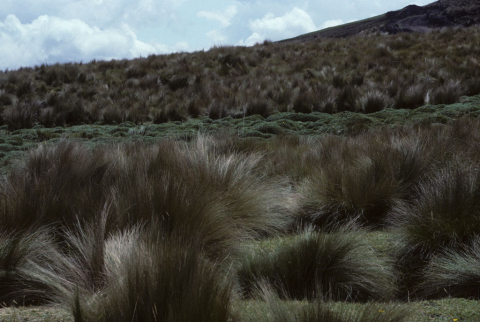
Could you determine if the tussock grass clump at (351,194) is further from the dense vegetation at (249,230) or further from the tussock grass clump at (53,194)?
the tussock grass clump at (53,194)

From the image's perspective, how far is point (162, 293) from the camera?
1603 mm

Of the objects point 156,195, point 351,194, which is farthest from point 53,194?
point 351,194

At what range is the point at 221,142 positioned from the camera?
5.76m

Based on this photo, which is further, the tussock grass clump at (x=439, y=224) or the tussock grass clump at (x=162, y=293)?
the tussock grass clump at (x=439, y=224)

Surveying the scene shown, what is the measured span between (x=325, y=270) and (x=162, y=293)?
1.16m

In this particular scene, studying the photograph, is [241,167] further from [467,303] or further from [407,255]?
[467,303]

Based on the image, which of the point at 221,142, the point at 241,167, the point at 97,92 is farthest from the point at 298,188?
the point at 97,92

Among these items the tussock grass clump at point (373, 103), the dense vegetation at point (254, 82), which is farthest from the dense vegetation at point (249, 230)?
the dense vegetation at point (254, 82)

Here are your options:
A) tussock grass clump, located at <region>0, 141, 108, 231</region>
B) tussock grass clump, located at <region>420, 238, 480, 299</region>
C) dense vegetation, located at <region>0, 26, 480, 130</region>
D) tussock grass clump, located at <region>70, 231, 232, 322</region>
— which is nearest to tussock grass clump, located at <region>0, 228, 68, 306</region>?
tussock grass clump, located at <region>0, 141, 108, 231</region>

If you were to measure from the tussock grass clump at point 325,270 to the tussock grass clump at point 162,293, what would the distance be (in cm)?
67

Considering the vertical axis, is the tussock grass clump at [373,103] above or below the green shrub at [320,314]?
above

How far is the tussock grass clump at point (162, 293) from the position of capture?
154 cm

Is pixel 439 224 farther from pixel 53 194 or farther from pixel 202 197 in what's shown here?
pixel 53 194

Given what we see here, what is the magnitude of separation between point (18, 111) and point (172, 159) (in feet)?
31.3
